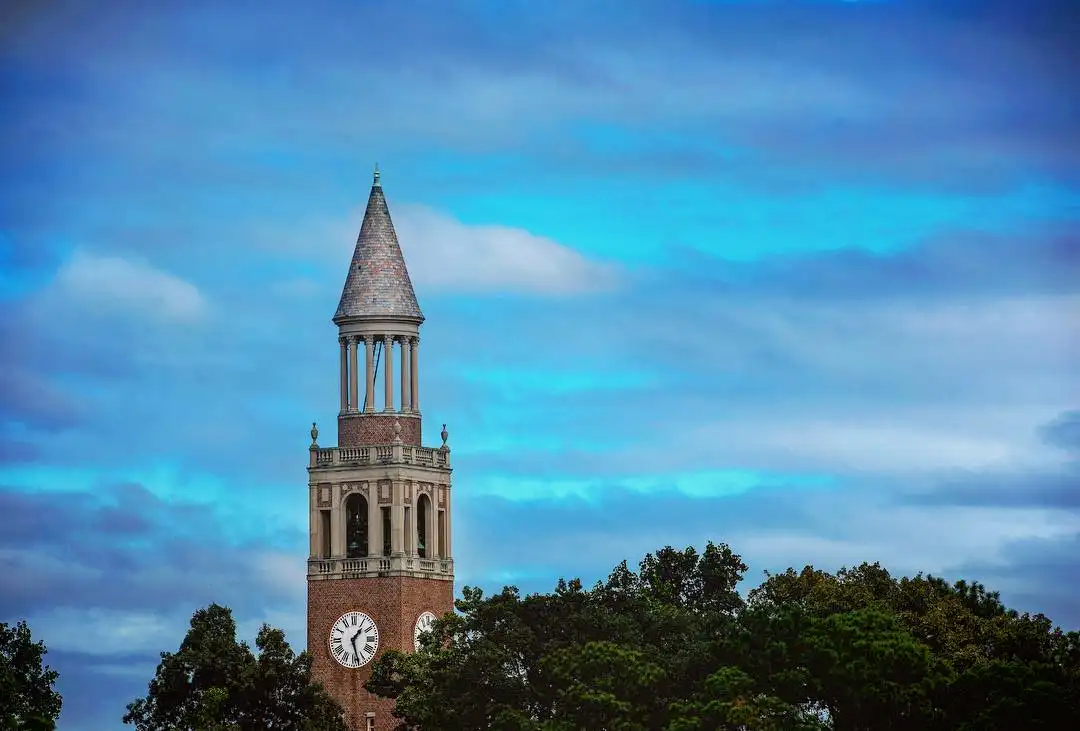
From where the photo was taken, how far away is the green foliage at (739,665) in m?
116

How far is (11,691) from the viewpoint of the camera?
404 ft

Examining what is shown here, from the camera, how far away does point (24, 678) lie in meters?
125

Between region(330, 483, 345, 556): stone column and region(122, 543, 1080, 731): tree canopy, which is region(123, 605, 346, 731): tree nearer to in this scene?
region(122, 543, 1080, 731): tree canopy

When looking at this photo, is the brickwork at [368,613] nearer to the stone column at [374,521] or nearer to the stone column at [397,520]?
the stone column at [397,520]

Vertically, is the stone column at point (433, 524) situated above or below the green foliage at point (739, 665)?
above

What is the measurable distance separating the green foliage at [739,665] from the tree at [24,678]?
14.8 m

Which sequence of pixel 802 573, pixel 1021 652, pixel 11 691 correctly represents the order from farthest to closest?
pixel 802 573 < pixel 1021 652 < pixel 11 691

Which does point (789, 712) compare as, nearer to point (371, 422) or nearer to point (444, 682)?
point (444, 682)

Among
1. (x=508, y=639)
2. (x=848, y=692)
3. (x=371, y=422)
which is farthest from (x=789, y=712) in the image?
(x=371, y=422)

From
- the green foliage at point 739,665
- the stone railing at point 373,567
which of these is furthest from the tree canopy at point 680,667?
the stone railing at point 373,567

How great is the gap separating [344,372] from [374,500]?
614cm

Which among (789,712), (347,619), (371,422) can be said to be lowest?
(789,712)

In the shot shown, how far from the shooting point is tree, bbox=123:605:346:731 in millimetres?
128125

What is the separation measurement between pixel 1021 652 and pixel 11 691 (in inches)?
1652
